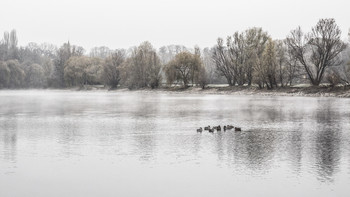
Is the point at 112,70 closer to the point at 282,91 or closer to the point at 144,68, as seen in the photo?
the point at 144,68

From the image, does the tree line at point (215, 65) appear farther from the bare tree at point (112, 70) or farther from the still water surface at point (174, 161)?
the still water surface at point (174, 161)

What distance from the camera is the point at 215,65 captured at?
10969 cm

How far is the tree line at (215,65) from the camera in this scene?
66312mm

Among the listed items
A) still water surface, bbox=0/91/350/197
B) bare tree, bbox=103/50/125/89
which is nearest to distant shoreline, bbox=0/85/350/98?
bare tree, bbox=103/50/125/89

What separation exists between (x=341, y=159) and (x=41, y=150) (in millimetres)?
10591

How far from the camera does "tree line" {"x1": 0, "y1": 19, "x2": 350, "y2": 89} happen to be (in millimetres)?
66312

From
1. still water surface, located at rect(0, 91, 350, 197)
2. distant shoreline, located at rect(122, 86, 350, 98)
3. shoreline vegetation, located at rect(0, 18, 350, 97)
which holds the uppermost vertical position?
shoreline vegetation, located at rect(0, 18, 350, 97)

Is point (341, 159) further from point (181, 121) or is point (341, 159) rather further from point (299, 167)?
point (181, 121)

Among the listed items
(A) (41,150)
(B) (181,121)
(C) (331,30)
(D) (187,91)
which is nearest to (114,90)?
(D) (187,91)

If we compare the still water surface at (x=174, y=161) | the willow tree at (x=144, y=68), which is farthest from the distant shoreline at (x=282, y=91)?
the still water surface at (x=174, y=161)

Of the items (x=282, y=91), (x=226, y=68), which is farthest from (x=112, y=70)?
(x=282, y=91)

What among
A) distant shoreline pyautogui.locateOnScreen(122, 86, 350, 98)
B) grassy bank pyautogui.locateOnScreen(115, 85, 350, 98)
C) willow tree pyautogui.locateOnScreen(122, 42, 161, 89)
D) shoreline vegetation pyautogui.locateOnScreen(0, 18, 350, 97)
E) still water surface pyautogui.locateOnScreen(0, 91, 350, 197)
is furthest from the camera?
willow tree pyautogui.locateOnScreen(122, 42, 161, 89)

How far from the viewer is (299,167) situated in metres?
12.0

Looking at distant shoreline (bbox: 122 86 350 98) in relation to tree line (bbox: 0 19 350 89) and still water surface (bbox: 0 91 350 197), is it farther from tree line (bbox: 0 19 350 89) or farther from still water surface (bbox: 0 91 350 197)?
still water surface (bbox: 0 91 350 197)
